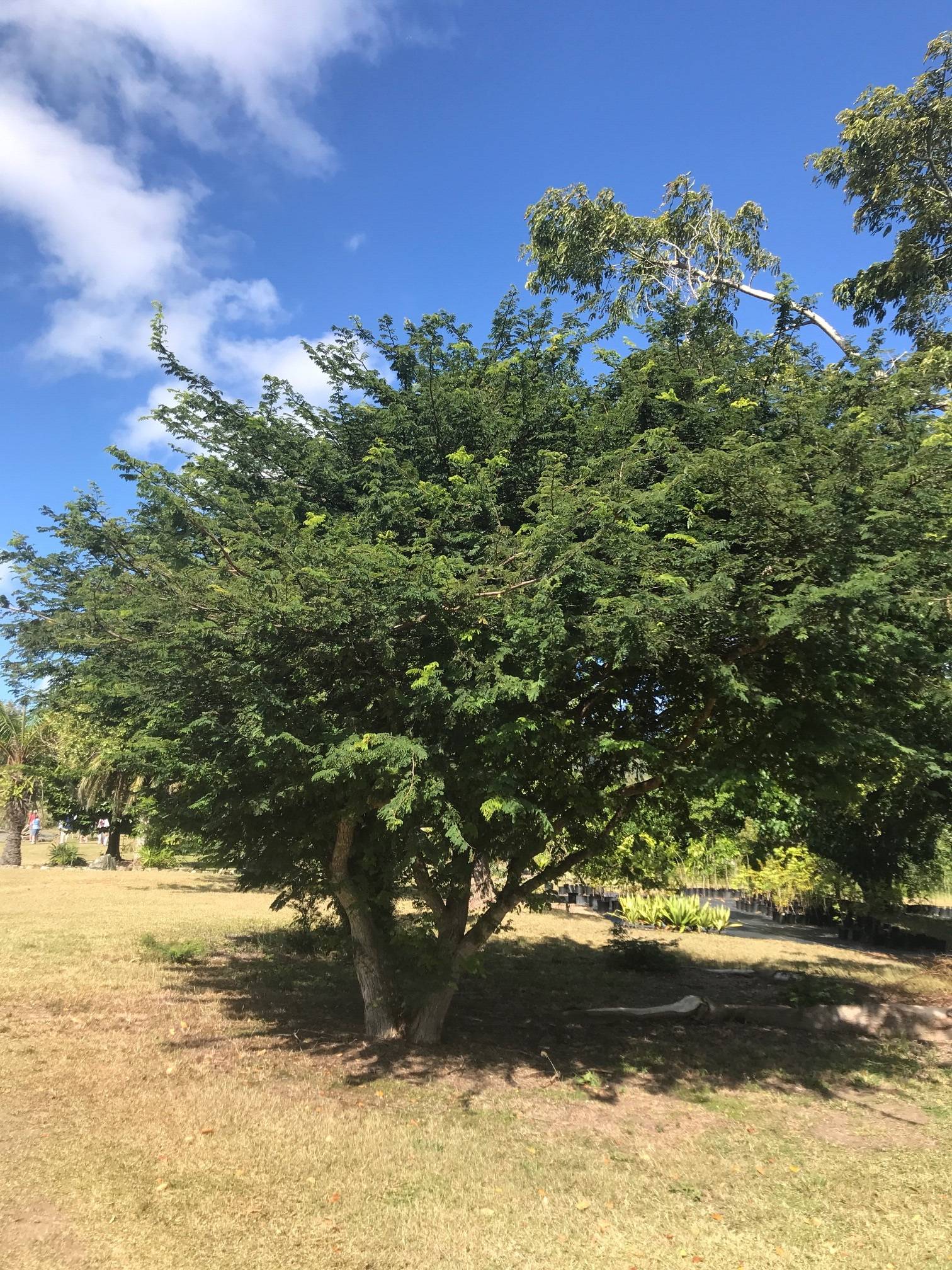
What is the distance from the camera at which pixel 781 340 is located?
894cm

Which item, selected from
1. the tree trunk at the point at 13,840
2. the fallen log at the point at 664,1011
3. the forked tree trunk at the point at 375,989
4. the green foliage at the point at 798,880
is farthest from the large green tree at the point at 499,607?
the tree trunk at the point at 13,840

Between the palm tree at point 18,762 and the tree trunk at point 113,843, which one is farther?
the tree trunk at point 113,843

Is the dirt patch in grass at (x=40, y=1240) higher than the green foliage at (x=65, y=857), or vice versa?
the green foliage at (x=65, y=857)

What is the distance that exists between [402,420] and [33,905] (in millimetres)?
15631

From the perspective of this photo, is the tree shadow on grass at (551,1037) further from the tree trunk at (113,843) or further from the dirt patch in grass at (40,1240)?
the tree trunk at (113,843)

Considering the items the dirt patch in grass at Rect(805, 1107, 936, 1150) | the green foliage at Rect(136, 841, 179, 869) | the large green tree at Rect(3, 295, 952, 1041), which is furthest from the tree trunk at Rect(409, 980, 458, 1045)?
the green foliage at Rect(136, 841, 179, 869)

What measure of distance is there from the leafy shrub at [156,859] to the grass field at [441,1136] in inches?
707

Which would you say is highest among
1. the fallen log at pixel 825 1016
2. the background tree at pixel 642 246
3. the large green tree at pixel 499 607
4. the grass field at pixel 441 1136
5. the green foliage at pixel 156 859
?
the background tree at pixel 642 246

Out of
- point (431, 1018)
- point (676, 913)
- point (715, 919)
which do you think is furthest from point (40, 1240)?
point (715, 919)

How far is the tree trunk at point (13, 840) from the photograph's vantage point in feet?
98.8

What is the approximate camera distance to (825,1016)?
10.3m

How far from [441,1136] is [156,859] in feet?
92.3

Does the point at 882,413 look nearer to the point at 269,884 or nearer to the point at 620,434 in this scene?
the point at 620,434

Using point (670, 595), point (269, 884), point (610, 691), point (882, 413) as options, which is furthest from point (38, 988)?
point (882, 413)
